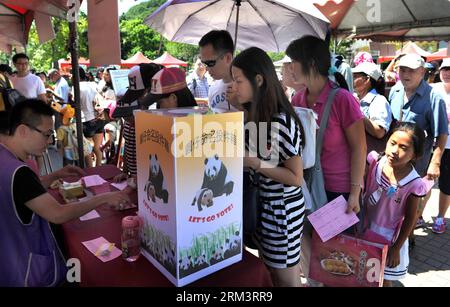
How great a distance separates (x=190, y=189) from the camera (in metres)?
1.02

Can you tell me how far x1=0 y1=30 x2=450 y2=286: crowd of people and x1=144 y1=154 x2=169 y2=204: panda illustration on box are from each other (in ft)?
0.98

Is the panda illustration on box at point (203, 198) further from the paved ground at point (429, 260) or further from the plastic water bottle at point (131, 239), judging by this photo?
the paved ground at point (429, 260)

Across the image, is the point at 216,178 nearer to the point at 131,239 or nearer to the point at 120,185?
the point at 131,239

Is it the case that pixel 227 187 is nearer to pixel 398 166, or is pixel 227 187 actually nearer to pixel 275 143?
pixel 275 143

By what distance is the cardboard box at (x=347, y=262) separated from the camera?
1814mm

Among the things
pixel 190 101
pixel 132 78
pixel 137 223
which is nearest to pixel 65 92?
pixel 132 78

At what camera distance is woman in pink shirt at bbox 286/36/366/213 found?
1.90m

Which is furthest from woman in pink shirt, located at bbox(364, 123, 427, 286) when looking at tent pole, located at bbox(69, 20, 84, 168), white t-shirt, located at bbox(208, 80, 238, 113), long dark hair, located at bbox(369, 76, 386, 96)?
tent pole, located at bbox(69, 20, 84, 168)

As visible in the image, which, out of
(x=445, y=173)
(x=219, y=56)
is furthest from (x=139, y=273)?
(x=445, y=173)

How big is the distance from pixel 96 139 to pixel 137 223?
4.80 m

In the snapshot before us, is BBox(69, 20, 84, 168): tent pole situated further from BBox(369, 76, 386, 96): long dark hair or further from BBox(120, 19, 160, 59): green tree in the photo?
BBox(120, 19, 160, 59): green tree

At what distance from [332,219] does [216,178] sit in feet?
3.72

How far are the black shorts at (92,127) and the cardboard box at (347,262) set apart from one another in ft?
15.1

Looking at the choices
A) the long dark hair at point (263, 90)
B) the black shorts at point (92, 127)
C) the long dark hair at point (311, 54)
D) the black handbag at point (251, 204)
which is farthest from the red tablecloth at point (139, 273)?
the black shorts at point (92, 127)
